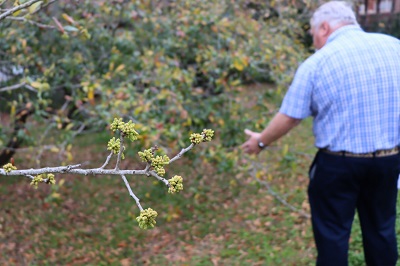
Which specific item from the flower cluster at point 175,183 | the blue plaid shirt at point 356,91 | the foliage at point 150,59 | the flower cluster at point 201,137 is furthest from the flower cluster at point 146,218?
the foliage at point 150,59

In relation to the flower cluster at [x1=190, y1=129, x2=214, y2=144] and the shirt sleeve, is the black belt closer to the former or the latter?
the shirt sleeve

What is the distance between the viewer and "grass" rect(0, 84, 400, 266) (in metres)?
4.66

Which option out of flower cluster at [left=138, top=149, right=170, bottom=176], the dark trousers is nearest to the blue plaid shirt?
the dark trousers

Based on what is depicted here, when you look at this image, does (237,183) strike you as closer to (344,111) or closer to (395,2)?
(344,111)

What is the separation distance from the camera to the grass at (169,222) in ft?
15.3

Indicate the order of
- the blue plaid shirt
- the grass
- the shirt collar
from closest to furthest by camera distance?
the blue plaid shirt < the shirt collar < the grass

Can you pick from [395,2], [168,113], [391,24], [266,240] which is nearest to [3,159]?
[168,113]

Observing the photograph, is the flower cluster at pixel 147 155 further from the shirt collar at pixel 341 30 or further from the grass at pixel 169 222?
the grass at pixel 169 222

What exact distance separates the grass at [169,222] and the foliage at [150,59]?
703 millimetres

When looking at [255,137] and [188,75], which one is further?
[188,75]

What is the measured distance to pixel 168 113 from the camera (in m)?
4.32

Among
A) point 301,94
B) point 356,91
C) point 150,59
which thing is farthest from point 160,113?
point 356,91

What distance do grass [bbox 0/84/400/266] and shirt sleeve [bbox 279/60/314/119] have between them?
1.61 meters

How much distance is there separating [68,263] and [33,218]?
51.0 inches
